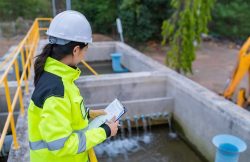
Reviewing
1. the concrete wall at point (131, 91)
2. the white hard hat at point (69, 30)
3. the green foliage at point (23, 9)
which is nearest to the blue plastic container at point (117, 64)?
the concrete wall at point (131, 91)

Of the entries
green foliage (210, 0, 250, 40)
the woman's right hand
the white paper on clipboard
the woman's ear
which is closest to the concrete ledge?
the white paper on clipboard

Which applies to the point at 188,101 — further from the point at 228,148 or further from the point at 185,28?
the point at 185,28

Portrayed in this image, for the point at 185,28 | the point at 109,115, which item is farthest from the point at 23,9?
the point at 109,115

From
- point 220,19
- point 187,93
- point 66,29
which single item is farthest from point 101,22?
point 66,29

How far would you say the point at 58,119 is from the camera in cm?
146

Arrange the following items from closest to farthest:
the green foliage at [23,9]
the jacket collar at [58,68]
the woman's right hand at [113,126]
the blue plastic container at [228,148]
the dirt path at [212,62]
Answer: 1. the jacket collar at [58,68]
2. the woman's right hand at [113,126]
3. the blue plastic container at [228,148]
4. the dirt path at [212,62]
5. the green foliage at [23,9]

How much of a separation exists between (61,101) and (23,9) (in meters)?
15.2

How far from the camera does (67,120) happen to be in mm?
1511

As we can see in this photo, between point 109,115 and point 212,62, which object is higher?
point 109,115

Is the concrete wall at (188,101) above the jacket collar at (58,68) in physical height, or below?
below

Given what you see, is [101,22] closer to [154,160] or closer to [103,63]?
[103,63]

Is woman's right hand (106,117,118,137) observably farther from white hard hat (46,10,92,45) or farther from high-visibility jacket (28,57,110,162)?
white hard hat (46,10,92,45)

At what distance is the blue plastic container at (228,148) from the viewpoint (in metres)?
2.92

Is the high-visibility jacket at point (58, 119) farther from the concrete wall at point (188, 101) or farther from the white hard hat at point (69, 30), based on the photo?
the concrete wall at point (188, 101)
